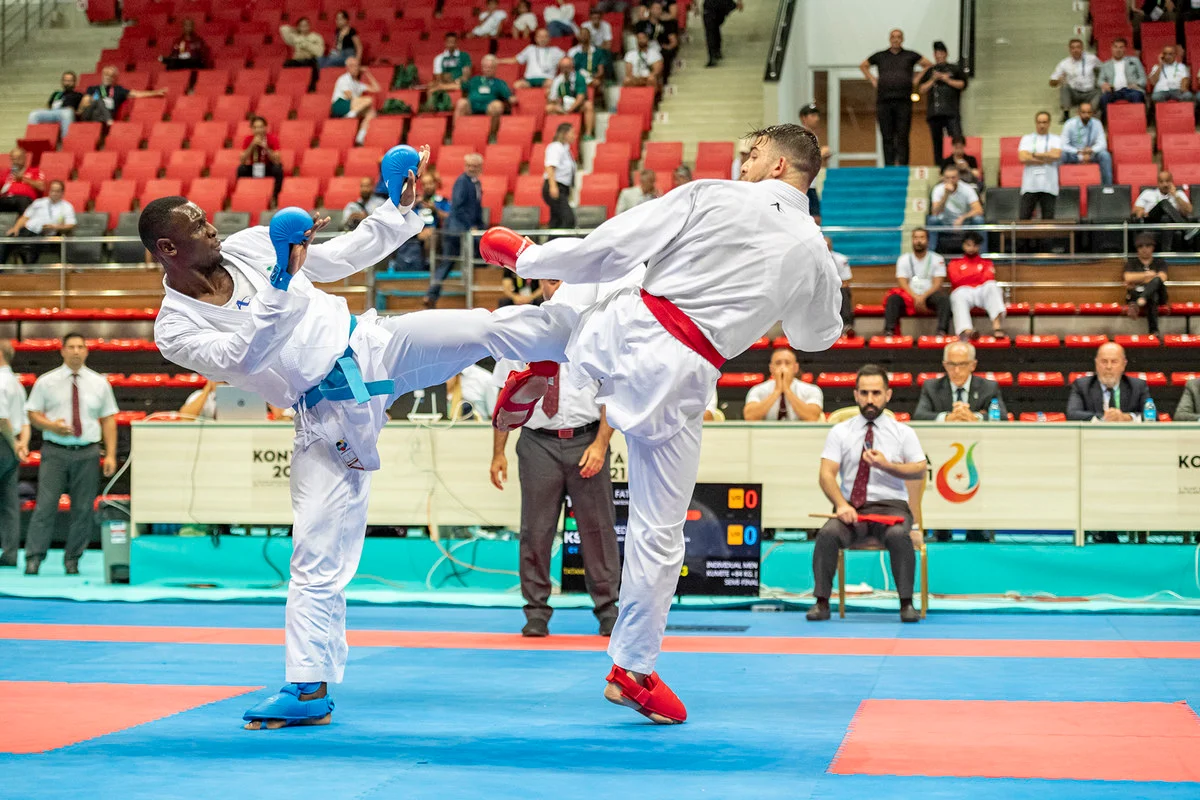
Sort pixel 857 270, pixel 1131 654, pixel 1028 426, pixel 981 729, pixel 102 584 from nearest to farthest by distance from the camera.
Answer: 1. pixel 981 729
2. pixel 1131 654
3. pixel 1028 426
4. pixel 102 584
5. pixel 857 270

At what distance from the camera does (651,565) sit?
438 centimetres

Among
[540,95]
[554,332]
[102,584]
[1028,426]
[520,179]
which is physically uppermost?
[540,95]

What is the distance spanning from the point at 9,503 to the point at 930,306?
8.41m

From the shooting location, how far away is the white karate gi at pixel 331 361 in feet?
14.0

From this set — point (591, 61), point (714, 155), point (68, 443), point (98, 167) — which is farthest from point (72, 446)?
point (591, 61)

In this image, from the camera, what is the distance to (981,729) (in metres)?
4.29

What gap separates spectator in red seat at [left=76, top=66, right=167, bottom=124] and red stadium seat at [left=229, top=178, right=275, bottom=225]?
351 cm

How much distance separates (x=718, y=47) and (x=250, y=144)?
6615 millimetres

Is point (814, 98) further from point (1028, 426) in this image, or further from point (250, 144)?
point (1028, 426)

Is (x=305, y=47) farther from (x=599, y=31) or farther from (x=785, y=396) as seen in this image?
(x=785, y=396)

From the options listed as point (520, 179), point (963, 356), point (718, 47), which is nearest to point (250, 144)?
point (520, 179)

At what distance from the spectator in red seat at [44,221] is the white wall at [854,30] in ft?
30.5

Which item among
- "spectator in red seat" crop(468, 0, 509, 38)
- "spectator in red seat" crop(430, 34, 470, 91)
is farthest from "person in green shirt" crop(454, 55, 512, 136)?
"spectator in red seat" crop(468, 0, 509, 38)

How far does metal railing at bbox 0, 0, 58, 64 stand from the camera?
21.4m
